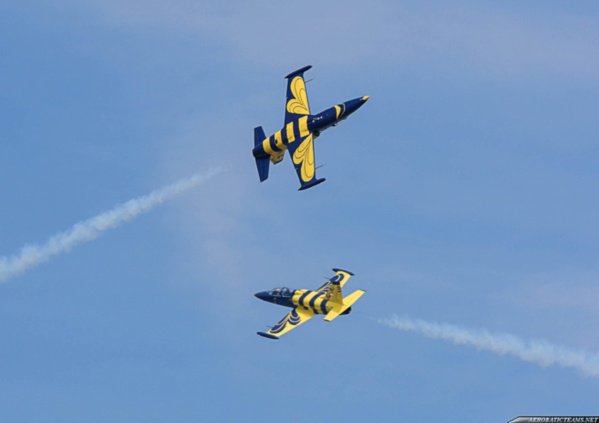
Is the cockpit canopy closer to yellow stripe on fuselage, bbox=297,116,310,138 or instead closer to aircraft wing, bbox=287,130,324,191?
aircraft wing, bbox=287,130,324,191

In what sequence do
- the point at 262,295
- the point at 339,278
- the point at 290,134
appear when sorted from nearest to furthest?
the point at 290,134
the point at 339,278
the point at 262,295

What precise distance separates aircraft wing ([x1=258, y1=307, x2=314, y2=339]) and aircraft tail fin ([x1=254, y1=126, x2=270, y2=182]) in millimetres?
14555

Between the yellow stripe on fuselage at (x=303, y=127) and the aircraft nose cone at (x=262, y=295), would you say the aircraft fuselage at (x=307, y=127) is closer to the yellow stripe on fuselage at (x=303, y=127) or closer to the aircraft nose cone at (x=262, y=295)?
the yellow stripe on fuselage at (x=303, y=127)

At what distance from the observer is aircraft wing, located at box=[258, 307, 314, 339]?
13638 cm

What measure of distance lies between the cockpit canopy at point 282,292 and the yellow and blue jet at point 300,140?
13.0 m

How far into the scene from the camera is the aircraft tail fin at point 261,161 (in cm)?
13975

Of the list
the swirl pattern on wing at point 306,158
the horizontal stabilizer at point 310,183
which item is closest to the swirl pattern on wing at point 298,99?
the swirl pattern on wing at point 306,158

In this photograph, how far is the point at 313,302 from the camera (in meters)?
139

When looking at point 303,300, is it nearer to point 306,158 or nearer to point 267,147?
point 306,158

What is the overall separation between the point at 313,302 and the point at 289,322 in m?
3.27

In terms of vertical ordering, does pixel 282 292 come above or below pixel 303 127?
below

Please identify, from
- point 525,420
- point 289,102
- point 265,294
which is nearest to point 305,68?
point 289,102

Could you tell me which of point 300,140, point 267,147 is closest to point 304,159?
point 300,140

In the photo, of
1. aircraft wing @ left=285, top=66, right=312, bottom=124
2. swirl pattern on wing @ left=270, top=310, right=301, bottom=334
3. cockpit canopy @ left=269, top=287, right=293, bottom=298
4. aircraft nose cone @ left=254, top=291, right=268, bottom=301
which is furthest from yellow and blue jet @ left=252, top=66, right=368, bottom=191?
aircraft nose cone @ left=254, top=291, right=268, bottom=301
